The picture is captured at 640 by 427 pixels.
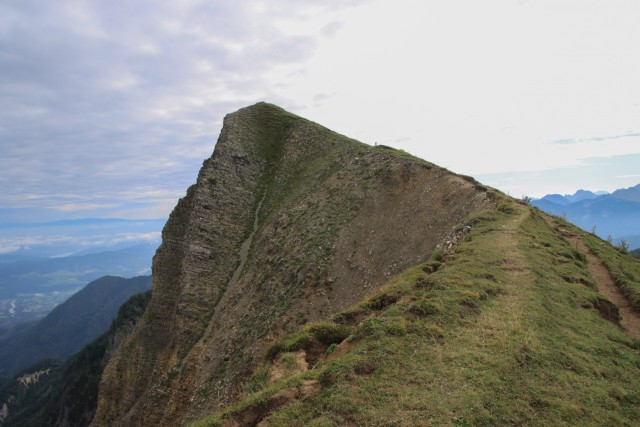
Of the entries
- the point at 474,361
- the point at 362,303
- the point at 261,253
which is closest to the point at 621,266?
the point at 362,303

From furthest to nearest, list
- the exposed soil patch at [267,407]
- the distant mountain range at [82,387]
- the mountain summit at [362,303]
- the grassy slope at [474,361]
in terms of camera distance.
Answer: the distant mountain range at [82,387] → the mountain summit at [362,303] → the exposed soil patch at [267,407] → the grassy slope at [474,361]

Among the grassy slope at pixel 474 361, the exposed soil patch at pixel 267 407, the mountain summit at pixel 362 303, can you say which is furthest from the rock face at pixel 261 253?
the exposed soil patch at pixel 267 407

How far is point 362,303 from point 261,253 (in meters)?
26.3

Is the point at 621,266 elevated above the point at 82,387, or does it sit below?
above

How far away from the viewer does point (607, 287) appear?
18.8 m

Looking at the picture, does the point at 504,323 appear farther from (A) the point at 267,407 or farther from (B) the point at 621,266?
(B) the point at 621,266

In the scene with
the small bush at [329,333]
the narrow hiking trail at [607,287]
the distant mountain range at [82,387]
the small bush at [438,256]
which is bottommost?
the distant mountain range at [82,387]

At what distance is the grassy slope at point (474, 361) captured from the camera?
27.1 feet

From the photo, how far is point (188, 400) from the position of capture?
1169 inches

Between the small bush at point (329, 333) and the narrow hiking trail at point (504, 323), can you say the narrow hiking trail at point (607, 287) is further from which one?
the small bush at point (329, 333)

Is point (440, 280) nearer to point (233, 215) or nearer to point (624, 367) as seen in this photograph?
point (624, 367)

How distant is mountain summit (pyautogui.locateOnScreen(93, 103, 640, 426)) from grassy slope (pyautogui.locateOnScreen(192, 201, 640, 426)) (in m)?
0.05

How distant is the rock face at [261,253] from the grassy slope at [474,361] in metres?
10.7

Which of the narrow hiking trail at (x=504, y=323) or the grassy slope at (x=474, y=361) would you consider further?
the narrow hiking trail at (x=504, y=323)
